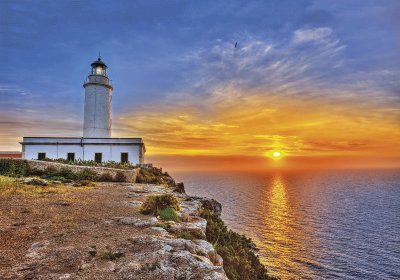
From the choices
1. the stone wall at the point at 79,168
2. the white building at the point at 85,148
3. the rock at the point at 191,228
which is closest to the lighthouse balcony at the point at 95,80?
the white building at the point at 85,148

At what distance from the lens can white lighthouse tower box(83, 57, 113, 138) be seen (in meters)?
39.1

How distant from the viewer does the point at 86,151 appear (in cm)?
3616

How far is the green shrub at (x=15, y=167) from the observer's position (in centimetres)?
2202

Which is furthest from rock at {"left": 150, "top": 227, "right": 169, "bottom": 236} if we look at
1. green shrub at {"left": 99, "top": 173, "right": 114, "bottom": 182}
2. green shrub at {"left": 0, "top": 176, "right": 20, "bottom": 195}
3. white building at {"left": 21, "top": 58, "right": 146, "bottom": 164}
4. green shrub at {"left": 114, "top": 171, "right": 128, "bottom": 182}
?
white building at {"left": 21, "top": 58, "right": 146, "bottom": 164}

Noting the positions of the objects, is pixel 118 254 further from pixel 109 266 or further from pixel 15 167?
pixel 15 167

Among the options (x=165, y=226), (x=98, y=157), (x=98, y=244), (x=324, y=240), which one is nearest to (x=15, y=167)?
(x=98, y=157)

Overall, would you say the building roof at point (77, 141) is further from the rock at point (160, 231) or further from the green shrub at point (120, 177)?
the rock at point (160, 231)

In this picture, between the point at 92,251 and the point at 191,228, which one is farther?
the point at 191,228

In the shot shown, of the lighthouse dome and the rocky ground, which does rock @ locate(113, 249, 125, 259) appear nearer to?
the rocky ground

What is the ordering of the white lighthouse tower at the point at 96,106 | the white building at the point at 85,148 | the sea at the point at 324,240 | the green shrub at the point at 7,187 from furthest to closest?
the white lighthouse tower at the point at 96,106 → the white building at the point at 85,148 → the sea at the point at 324,240 → the green shrub at the point at 7,187

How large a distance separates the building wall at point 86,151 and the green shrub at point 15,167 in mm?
12695

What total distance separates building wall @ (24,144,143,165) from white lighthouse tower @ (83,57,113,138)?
126 inches

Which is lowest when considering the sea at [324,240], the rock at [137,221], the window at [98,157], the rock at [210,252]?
the sea at [324,240]

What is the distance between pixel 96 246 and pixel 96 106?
3530cm
